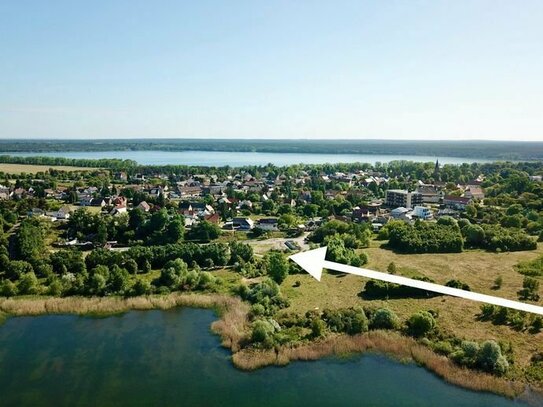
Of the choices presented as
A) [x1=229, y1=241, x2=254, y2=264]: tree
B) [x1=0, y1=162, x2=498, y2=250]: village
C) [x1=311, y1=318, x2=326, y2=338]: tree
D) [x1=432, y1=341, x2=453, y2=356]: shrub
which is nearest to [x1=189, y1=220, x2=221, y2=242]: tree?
[x1=0, y1=162, x2=498, y2=250]: village

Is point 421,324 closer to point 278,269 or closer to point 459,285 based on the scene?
point 459,285

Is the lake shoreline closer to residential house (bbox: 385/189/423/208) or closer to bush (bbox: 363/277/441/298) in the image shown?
bush (bbox: 363/277/441/298)

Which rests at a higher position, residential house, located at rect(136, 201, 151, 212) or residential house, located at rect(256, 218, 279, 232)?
residential house, located at rect(136, 201, 151, 212)

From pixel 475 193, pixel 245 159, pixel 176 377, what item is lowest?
pixel 176 377

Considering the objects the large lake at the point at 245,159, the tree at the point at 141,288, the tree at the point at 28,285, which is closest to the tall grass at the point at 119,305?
the tree at the point at 141,288

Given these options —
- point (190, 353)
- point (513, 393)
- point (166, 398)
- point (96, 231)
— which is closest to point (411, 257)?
point (513, 393)

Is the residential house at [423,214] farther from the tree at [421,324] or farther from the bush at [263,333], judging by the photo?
the bush at [263,333]

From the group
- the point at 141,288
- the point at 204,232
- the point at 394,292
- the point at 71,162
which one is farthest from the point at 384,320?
the point at 71,162
